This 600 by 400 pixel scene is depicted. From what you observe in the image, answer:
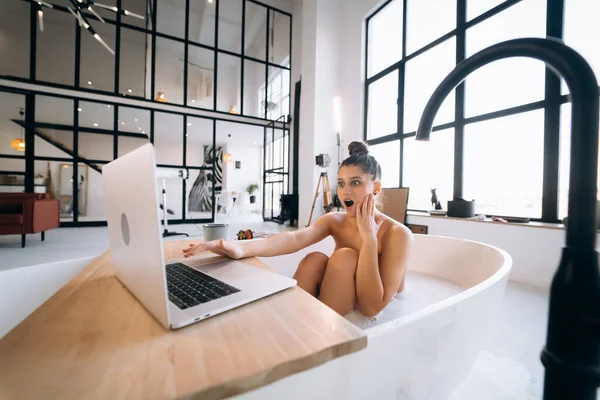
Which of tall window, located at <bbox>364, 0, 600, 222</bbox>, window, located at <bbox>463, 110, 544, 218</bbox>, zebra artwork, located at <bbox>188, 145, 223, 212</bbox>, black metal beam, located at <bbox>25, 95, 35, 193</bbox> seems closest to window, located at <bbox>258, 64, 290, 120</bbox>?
zebra artwork, located at <bbox>188, 145, 223, 212</bbox>

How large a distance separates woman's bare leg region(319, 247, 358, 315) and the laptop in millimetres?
451

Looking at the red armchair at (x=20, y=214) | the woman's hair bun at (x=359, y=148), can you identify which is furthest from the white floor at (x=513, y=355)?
the red armchair at (x=20, y=214)

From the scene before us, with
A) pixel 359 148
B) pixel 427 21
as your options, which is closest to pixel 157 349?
pixel 359 148

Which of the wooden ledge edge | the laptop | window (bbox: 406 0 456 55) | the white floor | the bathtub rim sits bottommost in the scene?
the white floor

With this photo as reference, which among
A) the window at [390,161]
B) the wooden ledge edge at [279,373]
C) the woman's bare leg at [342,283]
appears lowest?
the woman's bare leg at [342,283]

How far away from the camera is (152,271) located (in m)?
0.41

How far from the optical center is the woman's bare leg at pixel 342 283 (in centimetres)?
102

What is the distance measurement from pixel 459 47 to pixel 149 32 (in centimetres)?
592

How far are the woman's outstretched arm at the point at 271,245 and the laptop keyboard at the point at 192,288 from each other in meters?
0.16

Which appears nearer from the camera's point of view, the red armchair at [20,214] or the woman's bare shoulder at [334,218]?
the woman's bare shoulder at [334,218]

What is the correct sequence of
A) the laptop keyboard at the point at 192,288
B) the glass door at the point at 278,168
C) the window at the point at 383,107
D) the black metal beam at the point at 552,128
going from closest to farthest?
the laptop keyboard at the point at 192,288 < the black metal beam at the point at 552,128 < the window at the point at 383,107 < the glass door at the point at 278,168

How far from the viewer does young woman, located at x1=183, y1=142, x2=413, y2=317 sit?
916mm

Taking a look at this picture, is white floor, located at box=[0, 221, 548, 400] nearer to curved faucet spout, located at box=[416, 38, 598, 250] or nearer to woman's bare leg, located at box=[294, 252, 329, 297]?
curved faucet spout, located at box=[416, 38, 598, 250]

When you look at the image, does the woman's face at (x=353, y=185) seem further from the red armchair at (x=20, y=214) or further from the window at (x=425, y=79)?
the red armchair at (x=20, y=214)
